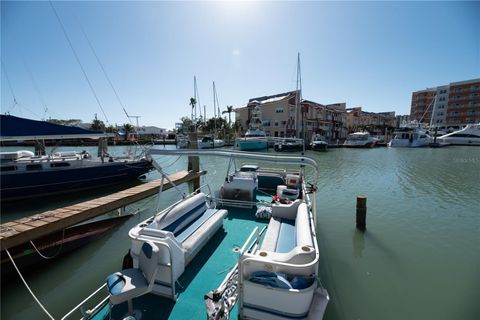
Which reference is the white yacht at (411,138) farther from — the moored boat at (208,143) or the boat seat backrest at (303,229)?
the boat seat backrest at (303,229)

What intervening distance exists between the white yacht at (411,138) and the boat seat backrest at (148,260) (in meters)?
67.7

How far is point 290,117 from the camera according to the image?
55.3 metres

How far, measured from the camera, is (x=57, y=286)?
242 inches

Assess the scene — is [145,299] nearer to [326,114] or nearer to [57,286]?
[57,286]

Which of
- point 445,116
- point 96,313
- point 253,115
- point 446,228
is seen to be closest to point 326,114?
point 253,115

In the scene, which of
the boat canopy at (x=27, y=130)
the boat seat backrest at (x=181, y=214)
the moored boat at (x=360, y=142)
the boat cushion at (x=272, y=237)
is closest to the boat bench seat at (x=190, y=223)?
the boat seat backrest at (x=181, y=214)

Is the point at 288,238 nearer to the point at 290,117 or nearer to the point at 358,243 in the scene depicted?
the point at 358,243

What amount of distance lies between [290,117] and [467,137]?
4492cm

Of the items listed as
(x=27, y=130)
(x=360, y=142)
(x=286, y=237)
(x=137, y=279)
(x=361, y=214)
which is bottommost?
(x=361, y=214)

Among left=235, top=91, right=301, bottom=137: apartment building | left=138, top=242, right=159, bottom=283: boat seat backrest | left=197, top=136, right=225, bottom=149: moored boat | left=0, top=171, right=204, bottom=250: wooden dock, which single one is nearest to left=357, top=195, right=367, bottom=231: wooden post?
left=138, top=242, right=159, bottom=283: boat seat backrest

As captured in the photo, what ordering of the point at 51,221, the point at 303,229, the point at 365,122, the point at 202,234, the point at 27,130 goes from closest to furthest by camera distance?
the point at 303,229, the point at 202,234, the point at 51,221, the point at 27,130, the point at 365,122

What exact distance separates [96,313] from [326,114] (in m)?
69.3

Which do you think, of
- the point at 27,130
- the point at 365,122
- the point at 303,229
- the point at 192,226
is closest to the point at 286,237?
the point at 303,229

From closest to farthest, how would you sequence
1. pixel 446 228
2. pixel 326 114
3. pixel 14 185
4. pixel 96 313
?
pixel 96 313
pixel 446 228
pixel 14 185
pixel 326 114
